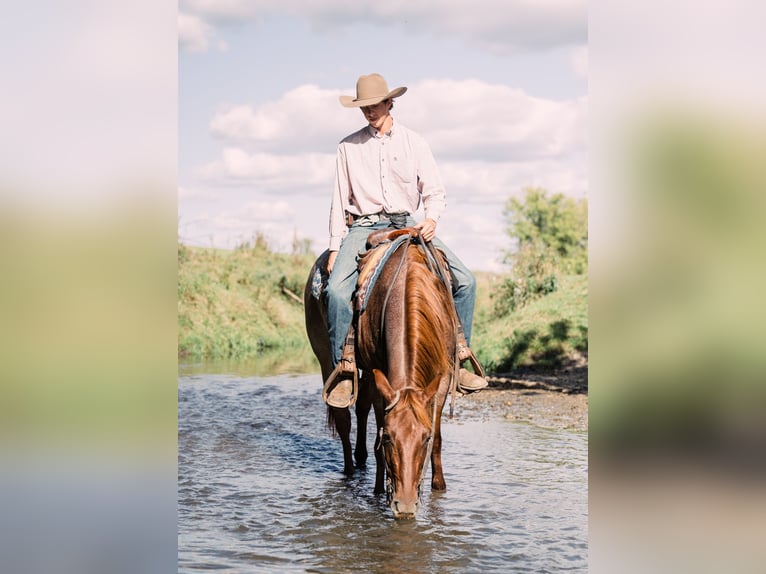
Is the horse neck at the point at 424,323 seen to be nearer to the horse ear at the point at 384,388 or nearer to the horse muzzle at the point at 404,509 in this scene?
the horse ear at the point at 384,388

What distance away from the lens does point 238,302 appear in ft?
75.8

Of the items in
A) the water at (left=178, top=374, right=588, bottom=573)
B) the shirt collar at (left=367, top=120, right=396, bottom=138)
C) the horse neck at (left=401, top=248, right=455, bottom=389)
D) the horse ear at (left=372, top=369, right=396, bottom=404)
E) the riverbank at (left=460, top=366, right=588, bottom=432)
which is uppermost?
the shirt collar at (left=367, top=120, right=396, bottom=138)

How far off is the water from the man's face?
11.2 feet

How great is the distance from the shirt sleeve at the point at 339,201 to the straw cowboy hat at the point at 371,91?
0.52 meters

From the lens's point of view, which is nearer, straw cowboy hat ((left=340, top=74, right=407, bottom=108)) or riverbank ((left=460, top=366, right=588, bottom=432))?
straw cowboy hat ((left=340, top=74, right=407, bottom=108))

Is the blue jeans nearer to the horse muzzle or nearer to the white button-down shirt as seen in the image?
the white button-down shirt

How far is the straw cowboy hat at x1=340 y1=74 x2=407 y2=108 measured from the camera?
709 cm

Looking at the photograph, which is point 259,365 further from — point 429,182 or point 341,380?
point 429,182

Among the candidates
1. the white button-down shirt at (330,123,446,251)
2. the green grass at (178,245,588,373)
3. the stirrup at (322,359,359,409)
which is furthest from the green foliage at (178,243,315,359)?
the stirrup at (322,359,359,409)
